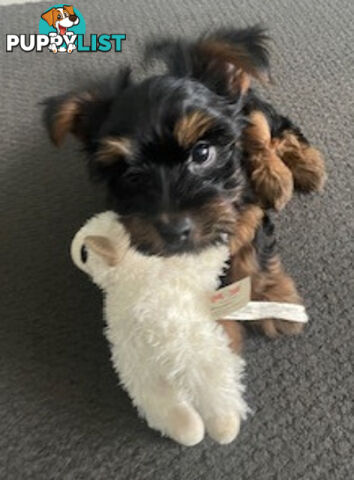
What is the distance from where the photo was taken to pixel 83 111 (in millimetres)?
1117

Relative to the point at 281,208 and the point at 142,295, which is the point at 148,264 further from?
the point at 281,208

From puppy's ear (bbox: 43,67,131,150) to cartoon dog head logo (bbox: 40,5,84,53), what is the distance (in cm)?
91

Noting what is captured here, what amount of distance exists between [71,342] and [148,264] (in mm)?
374

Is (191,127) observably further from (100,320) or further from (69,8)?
(69,8)

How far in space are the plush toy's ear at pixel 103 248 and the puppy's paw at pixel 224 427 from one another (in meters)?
0.32

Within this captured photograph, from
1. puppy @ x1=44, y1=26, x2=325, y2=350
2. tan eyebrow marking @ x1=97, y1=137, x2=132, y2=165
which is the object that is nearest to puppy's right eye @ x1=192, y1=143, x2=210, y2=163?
puppy @ x1=44, y1=26, x2=325, y2=350

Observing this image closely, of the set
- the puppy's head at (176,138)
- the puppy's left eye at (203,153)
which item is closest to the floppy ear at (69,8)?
the puppy's head at (176,138)

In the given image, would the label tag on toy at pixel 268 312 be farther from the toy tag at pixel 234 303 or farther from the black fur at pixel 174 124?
the black fur at pixel 174 124

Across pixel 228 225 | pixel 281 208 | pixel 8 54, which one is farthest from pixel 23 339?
pixel 8 54

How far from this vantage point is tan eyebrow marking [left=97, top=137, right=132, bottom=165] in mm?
944

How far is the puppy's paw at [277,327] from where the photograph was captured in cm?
112

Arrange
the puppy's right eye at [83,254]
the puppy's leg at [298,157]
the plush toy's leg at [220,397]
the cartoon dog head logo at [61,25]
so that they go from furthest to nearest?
the cartoon dog head logo at [61,25] → the puppy's leg at [298,157] → the puppy's right eye at [83,254] → the plush toy's leg at [220,397]

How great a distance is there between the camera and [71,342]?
47.7 inches

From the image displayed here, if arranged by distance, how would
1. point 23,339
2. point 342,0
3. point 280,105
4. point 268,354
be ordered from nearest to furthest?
1. point 268,354
2. point 23,339
3. point 280,105
4. point 342,0
